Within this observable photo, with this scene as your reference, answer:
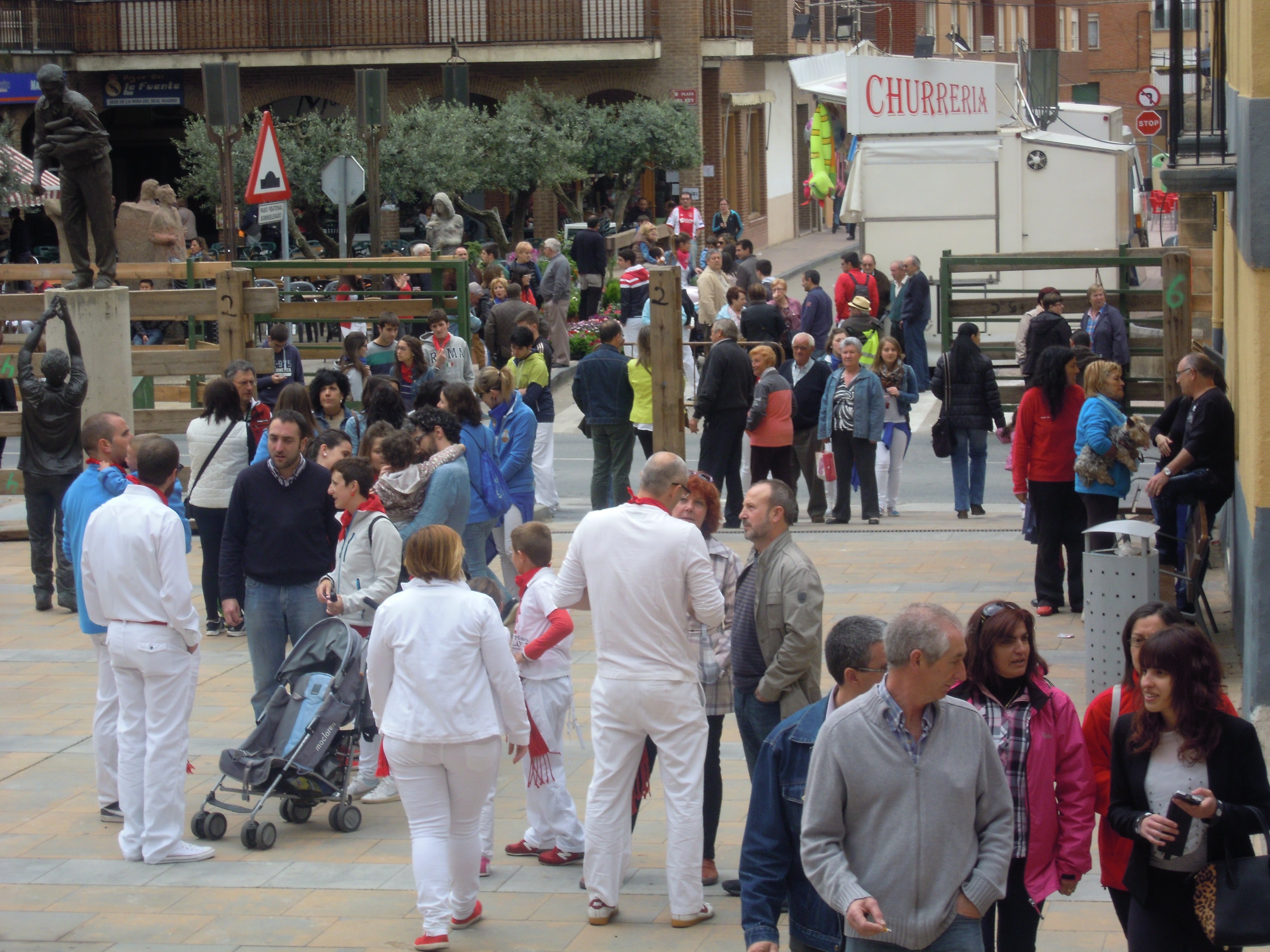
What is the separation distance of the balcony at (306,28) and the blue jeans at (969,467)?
24.1m

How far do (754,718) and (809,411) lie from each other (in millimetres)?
8109

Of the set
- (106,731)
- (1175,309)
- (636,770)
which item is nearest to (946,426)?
(1175,309)

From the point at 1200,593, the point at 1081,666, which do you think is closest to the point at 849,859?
the point at 1081,666

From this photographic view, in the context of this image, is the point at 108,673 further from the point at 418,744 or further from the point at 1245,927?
the point at 1245,927

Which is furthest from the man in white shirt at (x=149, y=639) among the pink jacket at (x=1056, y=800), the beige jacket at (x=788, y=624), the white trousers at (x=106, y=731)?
the pink jacket at (x=1056, y=800)

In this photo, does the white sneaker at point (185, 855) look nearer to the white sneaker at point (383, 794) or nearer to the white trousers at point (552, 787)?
the white sneaker at point (383, 794)

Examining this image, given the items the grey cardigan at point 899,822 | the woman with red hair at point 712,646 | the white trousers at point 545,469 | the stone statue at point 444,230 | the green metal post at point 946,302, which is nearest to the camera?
the grey cardigan at point 899,822

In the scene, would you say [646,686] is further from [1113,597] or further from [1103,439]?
[1103,439]

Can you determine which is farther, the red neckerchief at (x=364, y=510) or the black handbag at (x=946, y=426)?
the black handbag at (x=946, y=426)

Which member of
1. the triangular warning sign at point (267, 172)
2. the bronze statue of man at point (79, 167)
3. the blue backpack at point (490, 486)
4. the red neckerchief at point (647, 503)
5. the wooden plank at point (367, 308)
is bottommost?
the blue backpack at point (490, 486)

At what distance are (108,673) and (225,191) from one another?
431 inches

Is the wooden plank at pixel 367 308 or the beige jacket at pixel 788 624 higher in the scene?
the wooden plank at pixel 367 308

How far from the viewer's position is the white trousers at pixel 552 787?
255 inches

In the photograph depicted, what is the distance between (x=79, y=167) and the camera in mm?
12078
